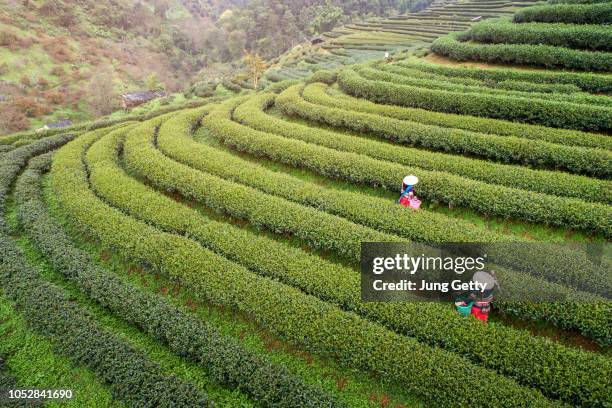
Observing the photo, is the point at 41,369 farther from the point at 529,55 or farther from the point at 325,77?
the point at 529,55

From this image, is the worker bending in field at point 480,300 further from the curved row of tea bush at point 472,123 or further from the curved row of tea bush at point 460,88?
the curved row of tea bush at point 460,88

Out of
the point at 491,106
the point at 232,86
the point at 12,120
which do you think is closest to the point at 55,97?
the point at 12,120

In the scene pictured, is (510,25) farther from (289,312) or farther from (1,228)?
(1,228)

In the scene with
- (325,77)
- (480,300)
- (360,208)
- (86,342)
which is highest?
(325,77)

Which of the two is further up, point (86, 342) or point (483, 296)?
point (483, 296)

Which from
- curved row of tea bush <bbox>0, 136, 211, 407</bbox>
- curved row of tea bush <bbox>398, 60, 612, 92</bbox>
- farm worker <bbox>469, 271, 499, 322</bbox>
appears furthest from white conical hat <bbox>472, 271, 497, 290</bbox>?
curved row of tea bush <bbox>398, 60, 612, 92</bbox>

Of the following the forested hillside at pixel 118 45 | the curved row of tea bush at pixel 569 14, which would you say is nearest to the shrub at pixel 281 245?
the curved row of tea bush at pixel 569 14

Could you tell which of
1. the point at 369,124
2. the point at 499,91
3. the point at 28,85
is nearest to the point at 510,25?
the point at 499,91
